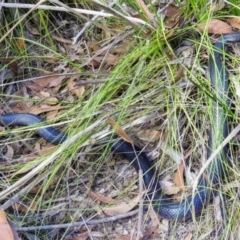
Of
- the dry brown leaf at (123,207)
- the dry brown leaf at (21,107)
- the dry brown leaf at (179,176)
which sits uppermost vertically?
the dry brown leaf at (21,107)

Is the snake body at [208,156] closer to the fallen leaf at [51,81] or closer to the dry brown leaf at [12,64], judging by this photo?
the fallen leaf at [51,81]

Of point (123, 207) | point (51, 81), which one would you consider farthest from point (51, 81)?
point (123, 207)

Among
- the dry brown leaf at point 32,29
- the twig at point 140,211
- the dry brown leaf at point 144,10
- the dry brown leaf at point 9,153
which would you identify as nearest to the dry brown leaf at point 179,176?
the twig at point 140,211

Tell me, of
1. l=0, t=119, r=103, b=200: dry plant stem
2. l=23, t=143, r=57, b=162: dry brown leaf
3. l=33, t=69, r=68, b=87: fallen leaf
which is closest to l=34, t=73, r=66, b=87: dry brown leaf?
l=33, t=69, r=68, b=87: fallen leaf

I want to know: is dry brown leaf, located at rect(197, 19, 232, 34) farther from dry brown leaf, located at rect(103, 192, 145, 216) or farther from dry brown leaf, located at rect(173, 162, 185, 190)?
dry brown leaf, located at rect(103, 192, 145, 216)

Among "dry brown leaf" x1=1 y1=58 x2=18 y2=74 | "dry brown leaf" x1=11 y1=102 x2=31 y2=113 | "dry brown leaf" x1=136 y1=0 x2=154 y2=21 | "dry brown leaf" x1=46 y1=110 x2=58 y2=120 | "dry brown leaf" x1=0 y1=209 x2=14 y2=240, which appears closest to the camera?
"dry brown leaf" x1=0 y1=209 x2=14 y2=240
